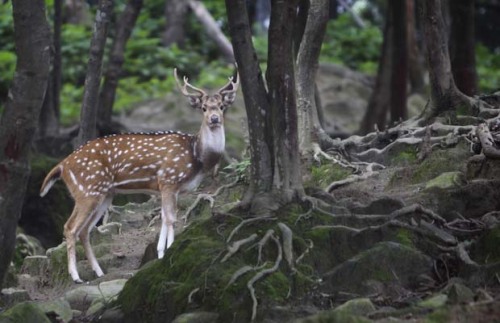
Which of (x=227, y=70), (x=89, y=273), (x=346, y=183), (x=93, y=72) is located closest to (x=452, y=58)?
(x=346, y=183)

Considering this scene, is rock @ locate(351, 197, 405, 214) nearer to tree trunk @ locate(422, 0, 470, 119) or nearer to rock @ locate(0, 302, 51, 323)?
rock @ locate(0, 302, 51, 323)

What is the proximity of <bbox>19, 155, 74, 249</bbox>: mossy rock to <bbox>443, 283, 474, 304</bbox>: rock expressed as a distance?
9270 millimetres

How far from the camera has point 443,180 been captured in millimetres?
10883

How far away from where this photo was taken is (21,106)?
30.1 ft

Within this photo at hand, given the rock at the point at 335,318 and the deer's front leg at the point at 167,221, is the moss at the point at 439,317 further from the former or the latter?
the deer's front leg at the point at 167,221

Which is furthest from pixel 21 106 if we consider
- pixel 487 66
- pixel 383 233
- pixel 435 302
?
pixel 487 66

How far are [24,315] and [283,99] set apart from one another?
2.84 metres

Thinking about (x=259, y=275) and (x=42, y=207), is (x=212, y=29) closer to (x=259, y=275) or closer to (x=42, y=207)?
(x=42, y=207)

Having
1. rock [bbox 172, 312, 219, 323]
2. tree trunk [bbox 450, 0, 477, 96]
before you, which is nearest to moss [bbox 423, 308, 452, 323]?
rock [bbox 172, 312, 219, 323]

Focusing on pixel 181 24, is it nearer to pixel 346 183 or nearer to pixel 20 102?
pixel 346 183

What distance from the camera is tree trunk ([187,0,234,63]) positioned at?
25.7m

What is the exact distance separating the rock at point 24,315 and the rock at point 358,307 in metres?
2.57


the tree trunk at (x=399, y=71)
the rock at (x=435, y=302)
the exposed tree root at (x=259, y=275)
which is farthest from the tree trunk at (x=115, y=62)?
the rock at (x=435, y=302)

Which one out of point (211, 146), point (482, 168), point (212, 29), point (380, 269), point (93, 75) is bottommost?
point (380, 269)
